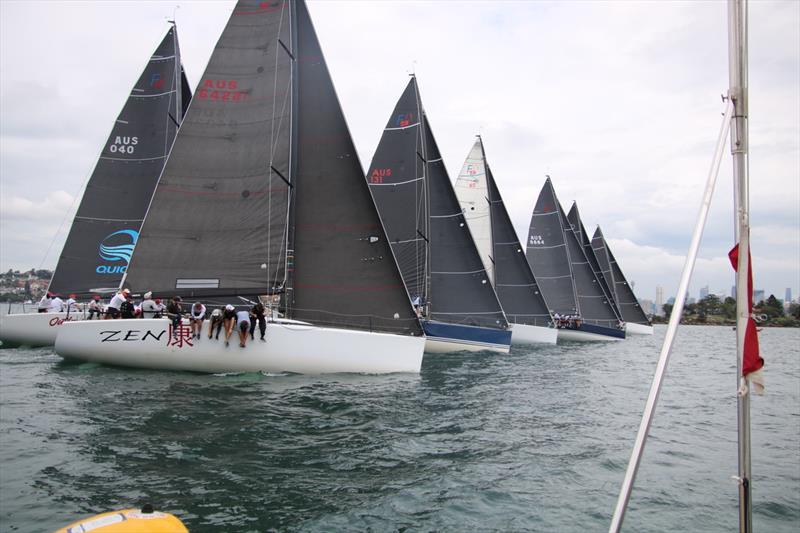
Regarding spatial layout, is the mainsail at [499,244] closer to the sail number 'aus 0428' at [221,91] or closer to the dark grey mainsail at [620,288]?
the sail number 'aus 0428' at [221,91]

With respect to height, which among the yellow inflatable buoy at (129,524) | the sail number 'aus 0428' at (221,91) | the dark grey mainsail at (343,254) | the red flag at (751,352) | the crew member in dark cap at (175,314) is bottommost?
the yellow inflatable buoy at (129,524)

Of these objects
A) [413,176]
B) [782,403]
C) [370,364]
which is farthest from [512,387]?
[413,176]

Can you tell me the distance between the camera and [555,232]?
134 ft

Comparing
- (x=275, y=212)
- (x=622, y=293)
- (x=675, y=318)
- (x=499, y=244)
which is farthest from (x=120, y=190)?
(x=622, y=293)

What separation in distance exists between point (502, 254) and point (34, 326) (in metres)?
22.7

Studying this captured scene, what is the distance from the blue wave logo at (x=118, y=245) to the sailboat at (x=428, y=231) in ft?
34.1

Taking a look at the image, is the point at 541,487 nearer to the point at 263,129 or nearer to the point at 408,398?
the point at 408,398

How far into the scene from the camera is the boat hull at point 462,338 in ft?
76.9

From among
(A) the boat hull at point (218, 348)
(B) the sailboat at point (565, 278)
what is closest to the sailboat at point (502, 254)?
(B) the sailboat at point (565, 278)

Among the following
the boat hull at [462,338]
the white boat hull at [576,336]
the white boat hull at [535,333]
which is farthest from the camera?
the white boat hull at [576,336]

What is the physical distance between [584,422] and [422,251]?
1492 centimetres

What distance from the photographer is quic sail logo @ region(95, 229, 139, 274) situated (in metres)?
22.3

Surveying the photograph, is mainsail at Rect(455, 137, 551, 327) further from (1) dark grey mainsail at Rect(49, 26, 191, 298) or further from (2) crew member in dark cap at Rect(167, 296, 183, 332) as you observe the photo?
(2) crew member in dark cap at Rect(167, 296, 183, 332)

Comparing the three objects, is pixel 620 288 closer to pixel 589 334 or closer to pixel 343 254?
pixel 589 334
